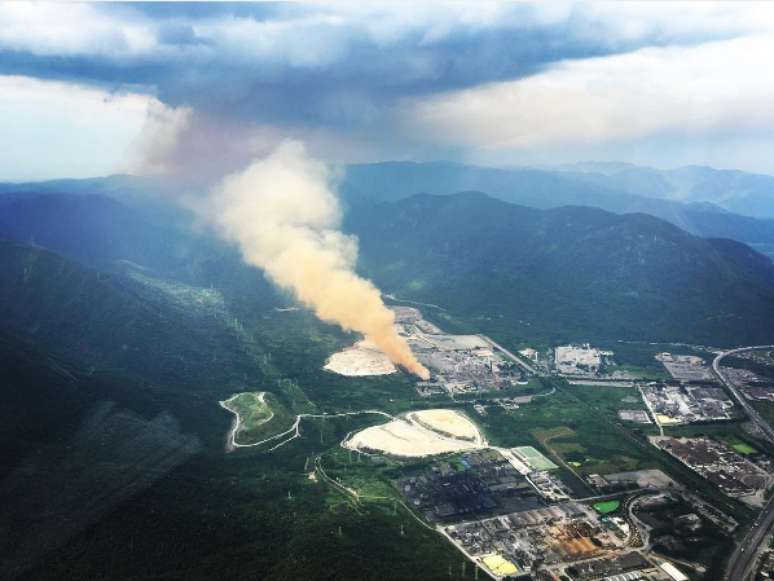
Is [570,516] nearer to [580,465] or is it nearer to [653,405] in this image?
[580,465]

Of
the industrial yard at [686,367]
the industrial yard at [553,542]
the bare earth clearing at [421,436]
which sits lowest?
the industrial yard at [553,542]

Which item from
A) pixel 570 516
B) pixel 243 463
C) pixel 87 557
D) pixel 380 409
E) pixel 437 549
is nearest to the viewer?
pixel 87 557

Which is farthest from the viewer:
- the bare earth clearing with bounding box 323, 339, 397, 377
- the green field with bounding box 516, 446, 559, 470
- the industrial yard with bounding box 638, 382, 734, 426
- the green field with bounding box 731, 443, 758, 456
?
the bare earth clearing with bounding box 323, 339, 397, 377

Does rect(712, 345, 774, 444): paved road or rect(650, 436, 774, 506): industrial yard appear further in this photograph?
rect(712, 345, 774, 444): paved road

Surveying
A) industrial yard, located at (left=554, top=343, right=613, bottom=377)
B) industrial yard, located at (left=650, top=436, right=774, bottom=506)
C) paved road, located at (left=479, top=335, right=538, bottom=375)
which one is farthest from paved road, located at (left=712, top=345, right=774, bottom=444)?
paved road, located at (left=479, top=335, right=538, bottom=375)

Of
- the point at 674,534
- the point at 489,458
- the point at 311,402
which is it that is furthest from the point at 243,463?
the point at 674,534

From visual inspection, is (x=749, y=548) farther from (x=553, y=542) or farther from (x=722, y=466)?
(x=553, y=542)

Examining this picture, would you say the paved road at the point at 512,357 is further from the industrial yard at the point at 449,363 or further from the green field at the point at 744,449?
the green field at the point at 744,449

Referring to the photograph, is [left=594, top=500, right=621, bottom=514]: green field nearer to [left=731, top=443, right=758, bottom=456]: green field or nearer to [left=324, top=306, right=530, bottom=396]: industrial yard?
[left=731, top=443, right=758, bottom=456]: green field

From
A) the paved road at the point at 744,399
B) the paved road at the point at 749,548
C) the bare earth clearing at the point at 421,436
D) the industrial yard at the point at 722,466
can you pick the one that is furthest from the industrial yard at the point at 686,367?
the paved road at the point at 749,548

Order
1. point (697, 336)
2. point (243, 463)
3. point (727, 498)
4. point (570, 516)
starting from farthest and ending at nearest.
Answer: point (697, 336)
point (243, 463)
point (727, 498)
point (570, 516)

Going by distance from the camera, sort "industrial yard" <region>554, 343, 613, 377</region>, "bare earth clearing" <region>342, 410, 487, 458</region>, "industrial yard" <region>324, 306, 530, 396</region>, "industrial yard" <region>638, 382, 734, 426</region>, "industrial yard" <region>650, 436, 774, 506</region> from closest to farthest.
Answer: "industrial yard" <region>650, 436, 774, 506</region>, "bare earth clearing" <region>342, 410, 487, 458</region>, "industrial yard" <region>638, 382, 734, 426</region>, "industrial yard" <region>324, 306, 530, 396</region>, "industrial yard" <region>554, 343, 613, 377</region>
